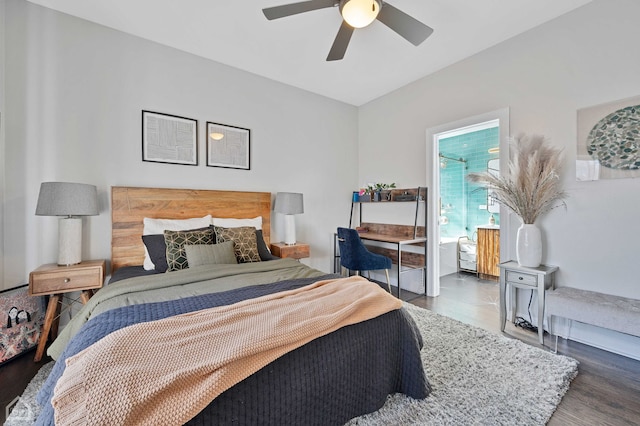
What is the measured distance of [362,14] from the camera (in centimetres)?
182

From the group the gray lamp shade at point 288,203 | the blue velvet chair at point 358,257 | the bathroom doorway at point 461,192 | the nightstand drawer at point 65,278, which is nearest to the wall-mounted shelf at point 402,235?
the blue velvet chair at point 358,257

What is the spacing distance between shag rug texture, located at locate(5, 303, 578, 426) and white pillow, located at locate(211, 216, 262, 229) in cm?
161

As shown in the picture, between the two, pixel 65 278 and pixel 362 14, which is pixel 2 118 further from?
pixel 362 14

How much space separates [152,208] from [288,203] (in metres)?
1.41

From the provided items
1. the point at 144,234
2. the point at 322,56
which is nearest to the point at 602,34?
the point at 322,56

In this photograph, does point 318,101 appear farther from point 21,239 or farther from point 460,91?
point 21,239

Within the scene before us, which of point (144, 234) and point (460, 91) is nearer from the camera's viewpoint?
point (144, 234)

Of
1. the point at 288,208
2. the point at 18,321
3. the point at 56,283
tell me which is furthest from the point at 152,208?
the point at 288,208

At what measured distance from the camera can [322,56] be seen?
2973 mm

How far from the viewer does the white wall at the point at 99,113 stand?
2205 millimetres

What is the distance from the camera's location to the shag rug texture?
140cm

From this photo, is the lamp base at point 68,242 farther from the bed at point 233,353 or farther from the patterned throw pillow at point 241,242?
the patterned throw pillow at point 241,242

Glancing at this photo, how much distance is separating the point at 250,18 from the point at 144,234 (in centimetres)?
220

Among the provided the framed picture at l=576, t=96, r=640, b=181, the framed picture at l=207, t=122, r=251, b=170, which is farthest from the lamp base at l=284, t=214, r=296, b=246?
the framed picture at l=576, t=96, r=640, b=181
